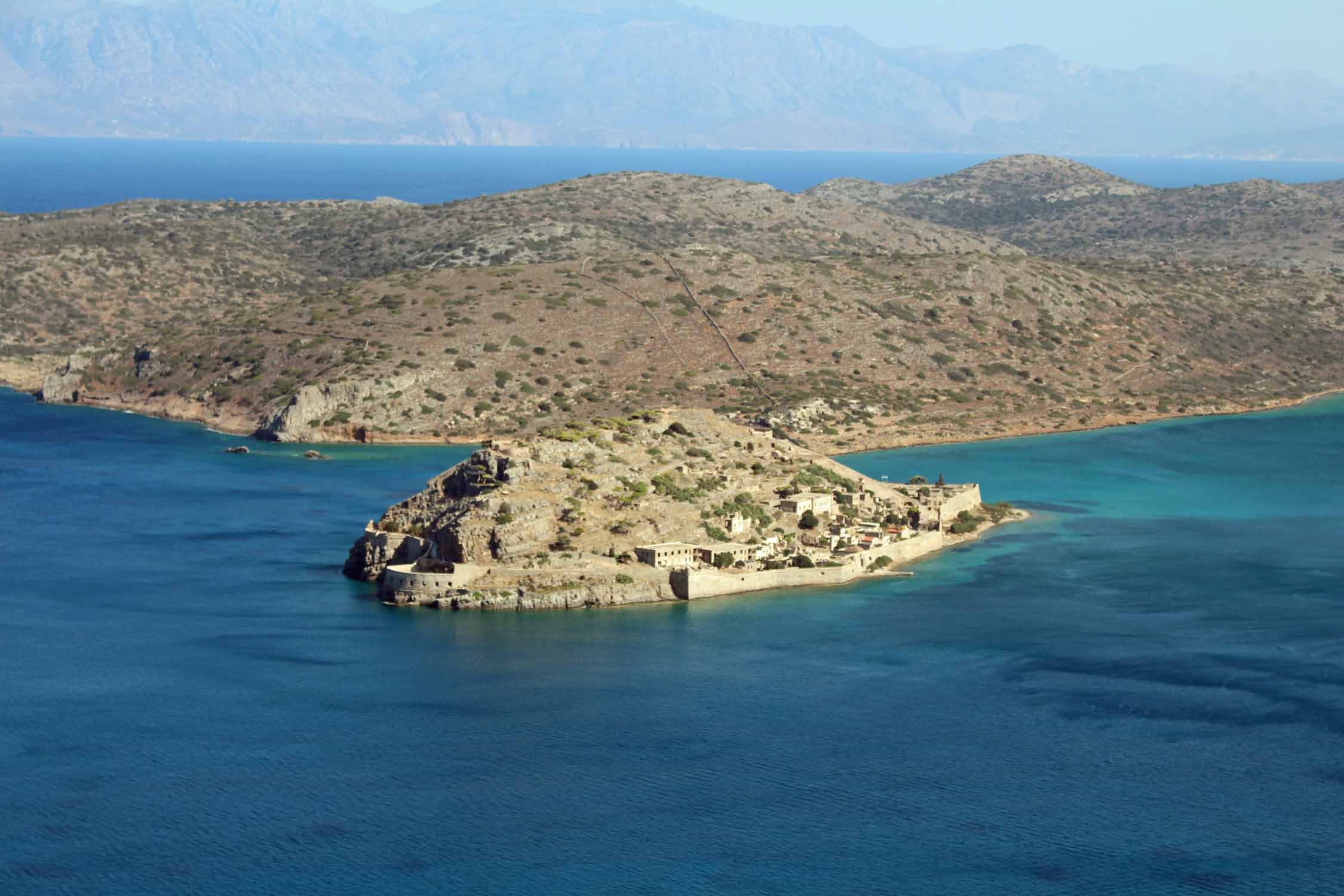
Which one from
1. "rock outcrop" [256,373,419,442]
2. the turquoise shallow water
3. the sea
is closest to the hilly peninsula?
"rock outcrop" [256,373,419,442]

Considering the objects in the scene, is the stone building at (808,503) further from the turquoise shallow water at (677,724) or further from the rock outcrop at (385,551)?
the rock outcrop at (385,551)

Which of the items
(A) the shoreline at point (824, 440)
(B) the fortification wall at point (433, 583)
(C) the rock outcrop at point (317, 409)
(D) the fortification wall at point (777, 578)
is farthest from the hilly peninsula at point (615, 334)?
(B) the fortification wall at point (433, 583)

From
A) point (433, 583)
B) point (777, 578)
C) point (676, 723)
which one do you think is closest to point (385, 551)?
point (433, 583)

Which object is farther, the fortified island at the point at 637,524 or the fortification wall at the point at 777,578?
the fortification wall at the point at 777,578

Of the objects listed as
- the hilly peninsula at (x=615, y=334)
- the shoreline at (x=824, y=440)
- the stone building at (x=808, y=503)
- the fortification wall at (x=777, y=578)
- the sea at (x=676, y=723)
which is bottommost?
the sea at (x=676, y=723)

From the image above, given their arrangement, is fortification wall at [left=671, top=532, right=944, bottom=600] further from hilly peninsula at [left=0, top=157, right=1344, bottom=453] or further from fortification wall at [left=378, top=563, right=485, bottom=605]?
hilly peninsula at [left=0, top=157, right=1344, bottom=453]

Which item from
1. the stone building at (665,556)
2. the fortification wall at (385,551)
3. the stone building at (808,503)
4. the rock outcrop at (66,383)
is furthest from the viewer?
the rock outcrop at (66,383)
